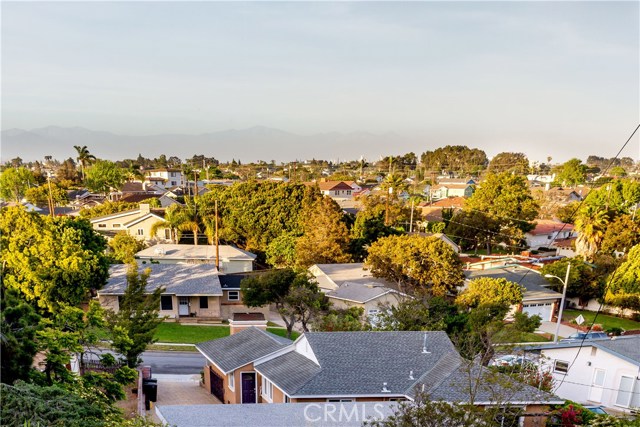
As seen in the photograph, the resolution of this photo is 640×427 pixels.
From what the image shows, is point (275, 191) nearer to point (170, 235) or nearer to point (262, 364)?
point (170, 235)

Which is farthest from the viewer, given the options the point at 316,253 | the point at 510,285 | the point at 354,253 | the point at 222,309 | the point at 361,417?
the point at 354,253

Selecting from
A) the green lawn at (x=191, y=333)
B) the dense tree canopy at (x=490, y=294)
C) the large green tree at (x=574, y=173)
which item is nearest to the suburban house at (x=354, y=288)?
the green lawn at (x=191, y=333)

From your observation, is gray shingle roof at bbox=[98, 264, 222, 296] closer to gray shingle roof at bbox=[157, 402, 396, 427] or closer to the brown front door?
the brown front door

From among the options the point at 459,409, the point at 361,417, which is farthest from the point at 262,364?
the point at 459,409

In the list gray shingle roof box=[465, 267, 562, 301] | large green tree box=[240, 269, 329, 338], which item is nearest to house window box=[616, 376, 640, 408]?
gray shingle roof box=[465, 267, 562, 301]

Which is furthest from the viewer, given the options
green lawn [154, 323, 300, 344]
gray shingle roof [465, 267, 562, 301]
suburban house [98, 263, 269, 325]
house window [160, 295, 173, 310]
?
gray shingle roof [465, 267, 562, 301]

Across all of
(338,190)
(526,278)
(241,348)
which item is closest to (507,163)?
(338,190)
